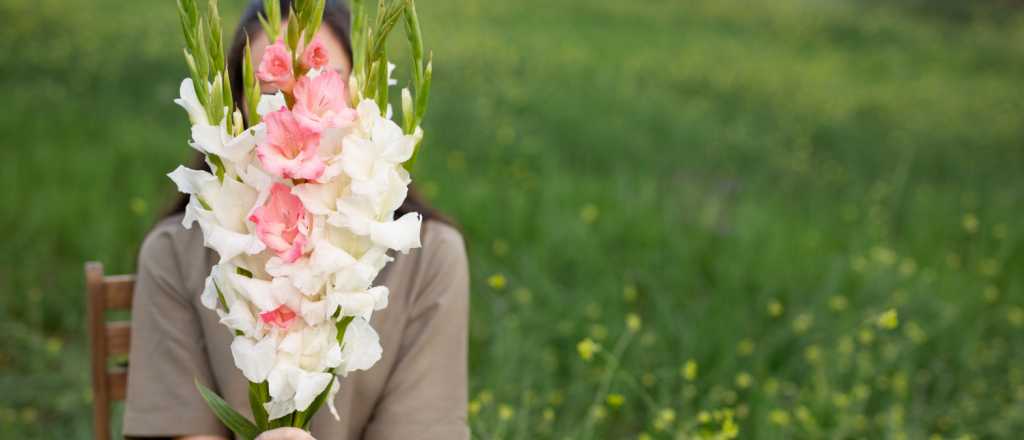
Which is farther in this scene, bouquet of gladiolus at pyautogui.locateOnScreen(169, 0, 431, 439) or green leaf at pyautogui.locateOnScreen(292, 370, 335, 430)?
green leaf at pyautogui.locateOnScreen(292, 370, 335, 430)

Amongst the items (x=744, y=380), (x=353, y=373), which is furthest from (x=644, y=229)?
(x=353, y=373)

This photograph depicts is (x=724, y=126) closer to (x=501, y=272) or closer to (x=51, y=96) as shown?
(x=501, y=272)

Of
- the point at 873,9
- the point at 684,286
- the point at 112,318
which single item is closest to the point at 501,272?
the point at 684,286

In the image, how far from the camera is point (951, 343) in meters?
3.76

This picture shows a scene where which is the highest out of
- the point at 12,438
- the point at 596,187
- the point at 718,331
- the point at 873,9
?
the point at 873,9

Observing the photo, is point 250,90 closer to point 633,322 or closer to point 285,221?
point 285,221

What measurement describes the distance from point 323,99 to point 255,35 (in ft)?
2.68

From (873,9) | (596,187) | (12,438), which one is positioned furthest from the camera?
(873,9)

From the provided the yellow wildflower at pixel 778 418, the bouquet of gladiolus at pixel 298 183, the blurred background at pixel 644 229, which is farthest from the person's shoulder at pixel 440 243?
the yellow wildflower at pixel 778 418

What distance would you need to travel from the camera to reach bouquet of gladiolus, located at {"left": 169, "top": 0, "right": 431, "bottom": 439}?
3.67ft

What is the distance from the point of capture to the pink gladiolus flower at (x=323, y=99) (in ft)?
3.64

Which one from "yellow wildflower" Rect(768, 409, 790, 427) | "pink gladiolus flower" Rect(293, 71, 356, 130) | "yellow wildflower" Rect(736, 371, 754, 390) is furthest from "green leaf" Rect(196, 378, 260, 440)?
"yellow wildflower" Rect(736, 371, 754, 390)

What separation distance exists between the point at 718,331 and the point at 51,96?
4.10m

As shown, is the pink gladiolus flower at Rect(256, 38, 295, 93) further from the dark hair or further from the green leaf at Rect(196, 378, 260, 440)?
the dark hair
